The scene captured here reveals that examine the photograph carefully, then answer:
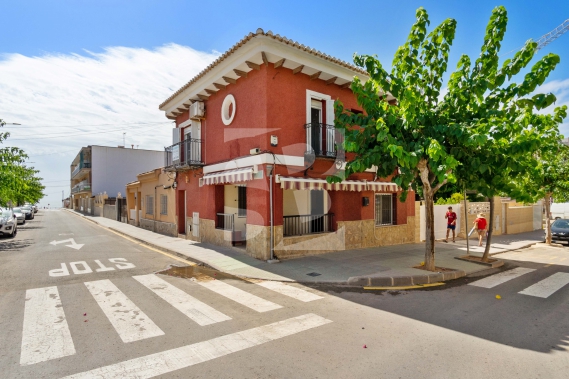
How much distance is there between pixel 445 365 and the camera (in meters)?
3.75

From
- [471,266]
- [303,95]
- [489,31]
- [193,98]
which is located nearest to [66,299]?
[303,95]

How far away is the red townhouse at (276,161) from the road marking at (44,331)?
5.60 metres

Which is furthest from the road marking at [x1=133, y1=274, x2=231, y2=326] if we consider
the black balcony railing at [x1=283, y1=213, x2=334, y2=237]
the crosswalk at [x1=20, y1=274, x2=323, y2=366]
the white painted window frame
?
the white painted window frame

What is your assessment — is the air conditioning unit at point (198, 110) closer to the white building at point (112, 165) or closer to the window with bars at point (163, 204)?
the window with bars at point (163, 204)

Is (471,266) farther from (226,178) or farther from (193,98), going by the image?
(193,98)

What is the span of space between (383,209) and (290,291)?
8.45 m

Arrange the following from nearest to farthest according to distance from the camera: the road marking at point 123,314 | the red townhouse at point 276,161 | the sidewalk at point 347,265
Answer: the road marking at point 123,314, the sidewalk at point 347,265, the red townhouse at point 276,161

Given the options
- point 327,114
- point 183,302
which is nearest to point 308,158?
point 327,114

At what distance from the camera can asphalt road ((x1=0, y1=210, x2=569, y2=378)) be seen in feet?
12.0

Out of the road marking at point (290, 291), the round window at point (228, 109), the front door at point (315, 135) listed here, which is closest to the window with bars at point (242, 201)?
the round window at point (228, 109)

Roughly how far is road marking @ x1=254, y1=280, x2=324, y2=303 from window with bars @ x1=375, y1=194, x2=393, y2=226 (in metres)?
7.44

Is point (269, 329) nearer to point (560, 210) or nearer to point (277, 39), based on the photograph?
point (277, 39)

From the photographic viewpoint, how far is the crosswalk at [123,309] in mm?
4215

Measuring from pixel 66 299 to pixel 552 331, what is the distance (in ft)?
28.1
